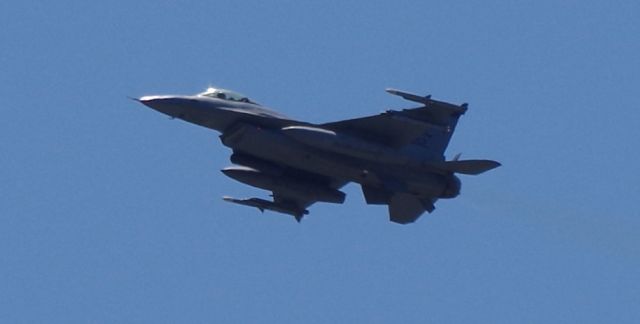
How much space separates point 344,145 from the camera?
160ft

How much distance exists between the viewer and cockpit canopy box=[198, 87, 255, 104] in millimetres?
49719

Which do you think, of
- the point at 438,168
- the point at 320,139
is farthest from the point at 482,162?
the point at 320,139

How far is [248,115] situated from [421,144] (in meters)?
5.20

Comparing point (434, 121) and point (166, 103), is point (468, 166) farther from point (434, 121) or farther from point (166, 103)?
point (166, 103)

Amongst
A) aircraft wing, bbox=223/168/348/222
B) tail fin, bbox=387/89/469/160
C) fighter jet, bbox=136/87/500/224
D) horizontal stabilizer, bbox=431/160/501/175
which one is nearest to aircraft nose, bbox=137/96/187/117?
fighter jet, bbox=136/87/500/224

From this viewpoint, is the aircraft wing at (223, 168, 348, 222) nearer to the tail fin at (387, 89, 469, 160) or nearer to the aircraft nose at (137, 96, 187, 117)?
the tail fin at (387, 89, 469, 160)

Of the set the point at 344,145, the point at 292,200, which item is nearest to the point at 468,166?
the point at 344,145

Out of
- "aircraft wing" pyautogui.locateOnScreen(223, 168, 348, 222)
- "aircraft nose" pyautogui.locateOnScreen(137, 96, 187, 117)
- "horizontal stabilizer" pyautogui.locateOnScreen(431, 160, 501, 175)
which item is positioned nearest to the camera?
"aircraft nose" pyautogui.locateOnScreen(137, 96, 187, 117)

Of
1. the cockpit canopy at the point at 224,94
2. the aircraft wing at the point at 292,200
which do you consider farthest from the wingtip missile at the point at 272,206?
the cockpit canopy at the point at 224,94

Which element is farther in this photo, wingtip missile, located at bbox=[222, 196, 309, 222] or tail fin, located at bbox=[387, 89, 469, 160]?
wingtip missile, located at bbox=[222, 196, 309, 222]

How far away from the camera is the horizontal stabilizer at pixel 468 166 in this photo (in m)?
49.0

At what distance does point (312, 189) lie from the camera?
5169cm

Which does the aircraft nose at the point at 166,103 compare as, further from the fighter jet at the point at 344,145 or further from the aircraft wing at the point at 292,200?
the aircraft wing at the point at 292,200

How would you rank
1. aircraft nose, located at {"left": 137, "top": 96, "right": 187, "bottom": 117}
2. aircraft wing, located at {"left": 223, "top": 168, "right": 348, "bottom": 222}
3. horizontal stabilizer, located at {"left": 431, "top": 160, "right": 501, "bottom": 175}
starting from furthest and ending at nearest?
aircraft wing, located at {"left": 223, "top": 168, "right": 348, "bottom": 222}, horizontal stabilizer, located at {"left": 431, "top": 160, "right": 501, "bottom": 175}, aircraft nose, located at {"left": 137, "top": 96, "right": 187, "bottom": 117}
